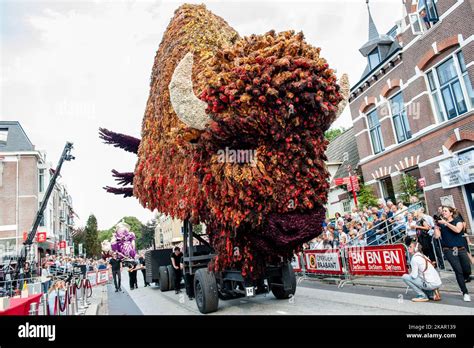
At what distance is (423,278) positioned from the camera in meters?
6.21

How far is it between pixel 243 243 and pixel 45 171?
2038cm

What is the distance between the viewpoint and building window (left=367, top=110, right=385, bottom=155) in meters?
17.0

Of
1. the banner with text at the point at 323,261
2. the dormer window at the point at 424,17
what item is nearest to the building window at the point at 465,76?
the dormer window at the point at 424,17

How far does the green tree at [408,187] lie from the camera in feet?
45.4

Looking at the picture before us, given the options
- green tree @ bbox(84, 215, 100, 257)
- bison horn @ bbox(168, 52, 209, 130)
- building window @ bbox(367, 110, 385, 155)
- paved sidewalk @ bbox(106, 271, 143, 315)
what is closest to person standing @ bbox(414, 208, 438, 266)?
bison horn @ bbox(168, 52, 209, 130)

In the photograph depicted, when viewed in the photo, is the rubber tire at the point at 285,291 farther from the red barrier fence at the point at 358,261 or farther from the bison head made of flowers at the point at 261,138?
the bison head made of flowers at the point at 261,138

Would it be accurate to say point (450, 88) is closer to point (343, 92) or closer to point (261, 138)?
point (343, 92)

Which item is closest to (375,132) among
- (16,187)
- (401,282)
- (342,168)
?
(342,168)

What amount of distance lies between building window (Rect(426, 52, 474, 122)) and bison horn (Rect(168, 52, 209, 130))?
11.1 m

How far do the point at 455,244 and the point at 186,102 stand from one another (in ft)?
18.7

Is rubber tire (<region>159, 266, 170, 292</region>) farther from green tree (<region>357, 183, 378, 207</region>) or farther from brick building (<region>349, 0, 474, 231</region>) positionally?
brick building (<region>349, 0, 474, 231</region>)
